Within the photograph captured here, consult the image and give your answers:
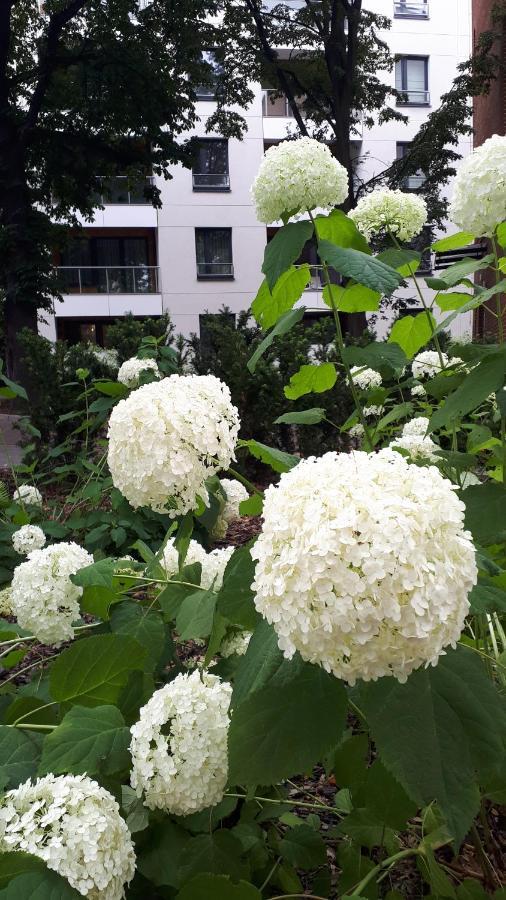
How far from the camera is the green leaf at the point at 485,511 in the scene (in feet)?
4.30

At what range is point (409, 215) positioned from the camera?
2363 mm

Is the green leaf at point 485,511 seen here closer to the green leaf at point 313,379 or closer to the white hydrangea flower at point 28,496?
the green leaf at point 313,379

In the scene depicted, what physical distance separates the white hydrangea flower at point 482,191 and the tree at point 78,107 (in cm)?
925

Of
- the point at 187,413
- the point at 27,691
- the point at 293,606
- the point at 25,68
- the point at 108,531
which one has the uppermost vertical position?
the point at 25,68

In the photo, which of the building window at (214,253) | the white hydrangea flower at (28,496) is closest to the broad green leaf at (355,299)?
the white hydrangea flower at (28,496)

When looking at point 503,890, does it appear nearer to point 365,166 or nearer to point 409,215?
point 409,215

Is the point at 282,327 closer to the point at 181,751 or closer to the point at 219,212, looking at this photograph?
the point at 181,751

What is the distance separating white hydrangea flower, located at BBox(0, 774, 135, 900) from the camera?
36.5 inches

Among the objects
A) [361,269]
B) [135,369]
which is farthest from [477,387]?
[135,369]

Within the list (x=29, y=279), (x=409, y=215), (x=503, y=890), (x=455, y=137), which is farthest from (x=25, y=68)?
(x=503, y=890)

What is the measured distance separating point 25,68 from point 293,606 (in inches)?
582

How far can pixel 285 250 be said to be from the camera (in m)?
1.64

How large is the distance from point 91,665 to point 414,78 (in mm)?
27810

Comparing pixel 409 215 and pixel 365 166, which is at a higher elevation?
pixel 365 166
